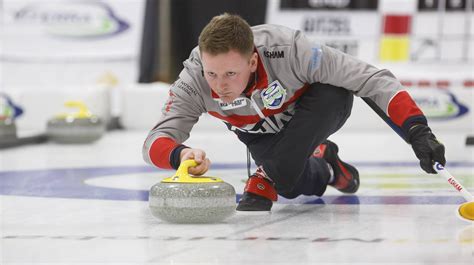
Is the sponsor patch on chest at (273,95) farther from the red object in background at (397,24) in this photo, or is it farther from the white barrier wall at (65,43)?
the white barrier wall at (65,43)

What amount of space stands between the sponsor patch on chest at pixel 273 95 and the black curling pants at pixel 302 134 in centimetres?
10

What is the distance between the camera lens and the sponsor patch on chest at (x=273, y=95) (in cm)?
246

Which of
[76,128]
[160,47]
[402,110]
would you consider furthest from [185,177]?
[160,47]

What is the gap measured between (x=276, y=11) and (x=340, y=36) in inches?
24.5

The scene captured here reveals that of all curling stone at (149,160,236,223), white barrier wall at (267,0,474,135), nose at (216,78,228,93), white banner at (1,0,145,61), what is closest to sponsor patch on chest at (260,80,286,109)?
nose at (216,78,228,93)

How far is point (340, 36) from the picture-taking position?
24.5 feet

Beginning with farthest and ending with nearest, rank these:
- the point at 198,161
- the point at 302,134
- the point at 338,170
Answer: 1. the point at 338,170
2. the point at 302,134
3. the point at 198,161

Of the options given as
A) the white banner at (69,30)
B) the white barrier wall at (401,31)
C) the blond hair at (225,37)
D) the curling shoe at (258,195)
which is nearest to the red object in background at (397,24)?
the white barrier wall at (401,31)

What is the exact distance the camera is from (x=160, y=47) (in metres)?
8.09

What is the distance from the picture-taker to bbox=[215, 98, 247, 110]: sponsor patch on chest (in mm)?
2475

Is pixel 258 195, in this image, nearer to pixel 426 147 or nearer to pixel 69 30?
pixel 426 147

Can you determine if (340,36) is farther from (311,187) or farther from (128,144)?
(311,187)

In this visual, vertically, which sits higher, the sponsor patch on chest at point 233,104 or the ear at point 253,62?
the ear at point 253,62

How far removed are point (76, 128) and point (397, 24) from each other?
3197 mm
